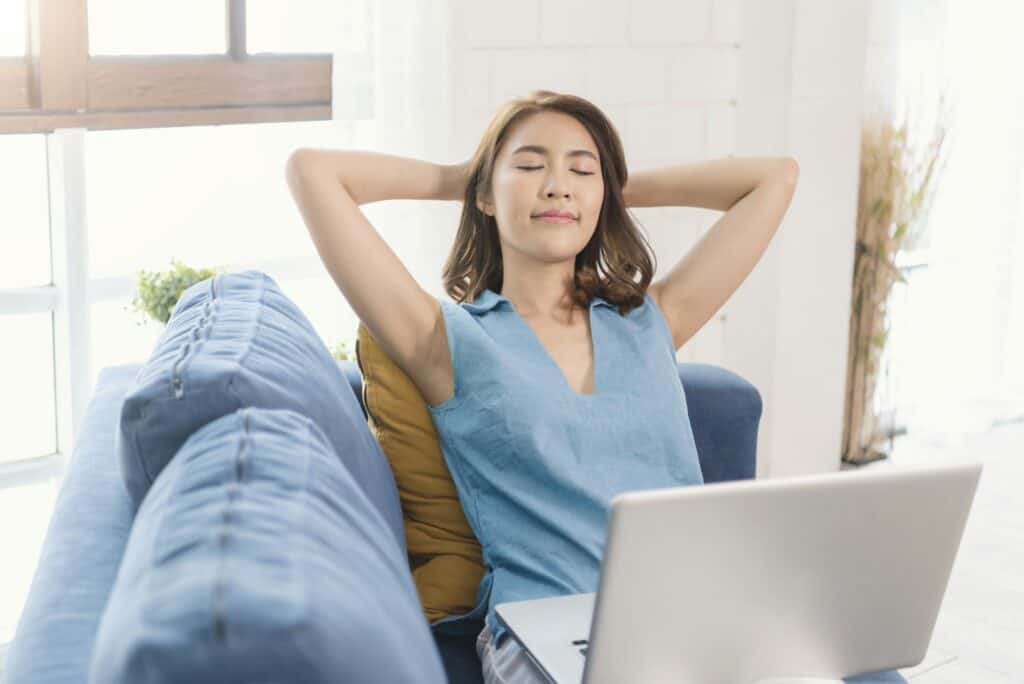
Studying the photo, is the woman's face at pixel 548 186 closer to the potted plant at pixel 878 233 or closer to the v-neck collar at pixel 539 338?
the v-neck collar at pixel 539 338

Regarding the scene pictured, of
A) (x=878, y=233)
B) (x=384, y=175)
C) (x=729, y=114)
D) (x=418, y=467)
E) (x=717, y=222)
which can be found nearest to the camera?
(x=418, y=467)

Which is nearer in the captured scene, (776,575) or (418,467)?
(776,575)

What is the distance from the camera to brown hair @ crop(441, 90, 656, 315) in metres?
2.14

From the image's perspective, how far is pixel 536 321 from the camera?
2.14m

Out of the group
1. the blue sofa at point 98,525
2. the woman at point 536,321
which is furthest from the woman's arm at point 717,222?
the blue sofa at point 98,525

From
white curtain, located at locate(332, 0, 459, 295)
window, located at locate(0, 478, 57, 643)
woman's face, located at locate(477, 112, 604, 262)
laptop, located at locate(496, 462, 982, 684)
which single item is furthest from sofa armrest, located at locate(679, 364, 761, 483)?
window, located at locate(0, 478, 57, 643)

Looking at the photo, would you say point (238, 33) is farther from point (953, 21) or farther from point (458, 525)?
point (953, 21)

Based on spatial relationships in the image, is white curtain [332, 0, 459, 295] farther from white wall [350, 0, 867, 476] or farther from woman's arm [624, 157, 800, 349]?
woman's arm [624, 157, 800, 349]

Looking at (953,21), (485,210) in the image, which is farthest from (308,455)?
(953,21)

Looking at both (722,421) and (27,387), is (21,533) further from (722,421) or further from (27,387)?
(722,421)

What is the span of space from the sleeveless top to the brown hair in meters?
0.14

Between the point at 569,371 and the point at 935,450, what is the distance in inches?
99.6

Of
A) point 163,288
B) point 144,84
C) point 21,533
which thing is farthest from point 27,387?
point 144,84

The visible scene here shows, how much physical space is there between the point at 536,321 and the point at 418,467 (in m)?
0.30
